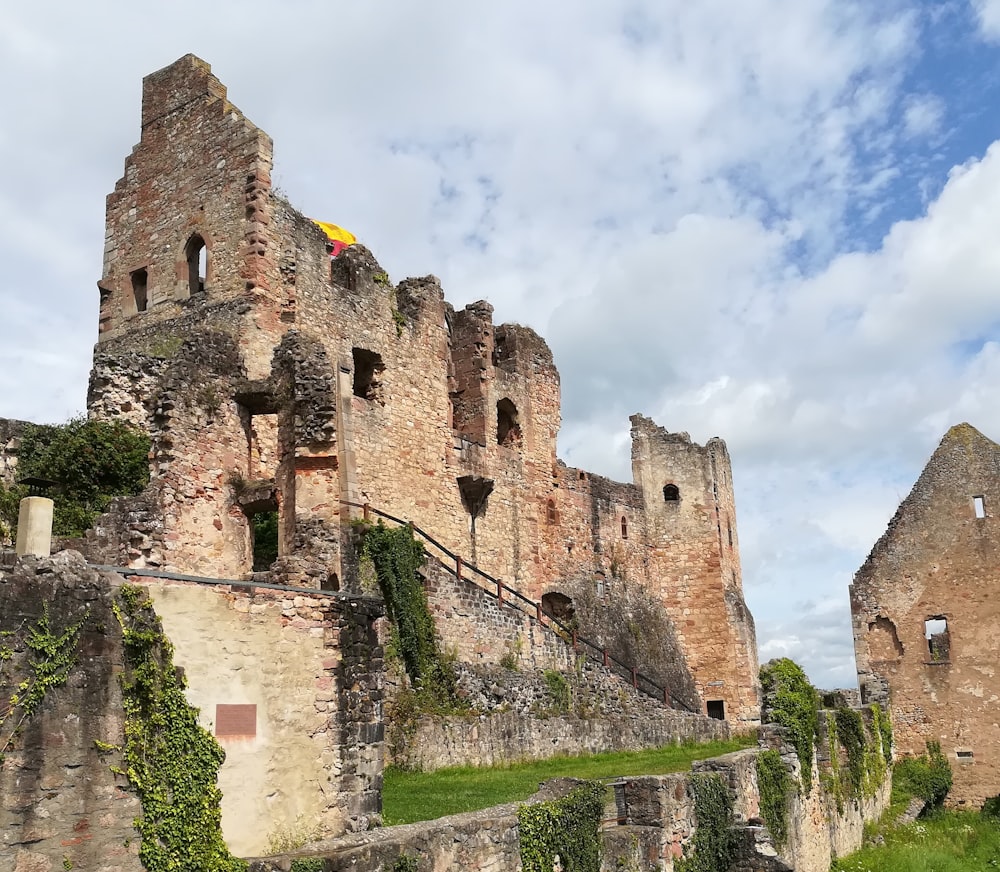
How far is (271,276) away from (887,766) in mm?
17198

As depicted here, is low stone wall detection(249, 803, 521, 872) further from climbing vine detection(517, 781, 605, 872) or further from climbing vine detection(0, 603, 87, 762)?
climbing vine detection(0, 603, 87, 762)

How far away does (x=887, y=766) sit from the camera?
78.2 feet

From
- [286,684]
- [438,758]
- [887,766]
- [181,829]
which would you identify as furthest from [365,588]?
[887,766]

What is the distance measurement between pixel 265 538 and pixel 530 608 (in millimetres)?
9345

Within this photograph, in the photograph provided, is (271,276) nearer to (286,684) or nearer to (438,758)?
(438,758)

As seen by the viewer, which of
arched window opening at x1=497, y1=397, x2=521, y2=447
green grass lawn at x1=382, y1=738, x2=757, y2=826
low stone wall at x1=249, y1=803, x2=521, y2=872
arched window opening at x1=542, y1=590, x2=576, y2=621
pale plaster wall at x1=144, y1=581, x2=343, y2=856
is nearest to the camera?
low stone wall at x1=249, y1=803, x2=521, y2=872

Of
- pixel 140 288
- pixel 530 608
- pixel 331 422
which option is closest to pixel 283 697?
pixel 331 422

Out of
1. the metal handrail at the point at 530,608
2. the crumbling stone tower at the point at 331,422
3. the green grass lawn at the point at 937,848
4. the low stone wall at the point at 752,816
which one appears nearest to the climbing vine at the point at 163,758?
the low stone wall at the point at 752,816

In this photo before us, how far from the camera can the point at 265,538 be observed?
61.7ft

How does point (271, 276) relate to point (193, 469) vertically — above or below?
above

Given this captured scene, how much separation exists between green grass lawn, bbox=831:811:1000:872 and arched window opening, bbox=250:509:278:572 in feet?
35.5

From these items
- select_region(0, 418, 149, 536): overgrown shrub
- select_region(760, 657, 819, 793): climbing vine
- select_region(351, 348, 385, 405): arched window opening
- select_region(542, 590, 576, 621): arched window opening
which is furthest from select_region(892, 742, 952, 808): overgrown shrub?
select_region(0, 418, 149, 536): overgrown shrub

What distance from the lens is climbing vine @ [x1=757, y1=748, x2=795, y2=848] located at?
1470 cm

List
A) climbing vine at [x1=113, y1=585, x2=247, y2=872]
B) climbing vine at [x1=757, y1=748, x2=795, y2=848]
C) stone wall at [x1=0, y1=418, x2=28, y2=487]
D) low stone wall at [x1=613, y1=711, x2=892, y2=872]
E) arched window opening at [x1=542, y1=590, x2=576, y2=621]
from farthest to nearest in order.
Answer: arched window opening at [x1=542, y1=590, x2=576, y2=621]
stone wall at [x1=0, y1=418, x2=28, y2=487]
climbing vine at [x1=757, y1=748, x2=795, y2=848]
low stone wall at [x1=613, y1=711, x2=892, y2=872]
climbing vine at [x1=113, y1=585, x2=247, y2=872]
